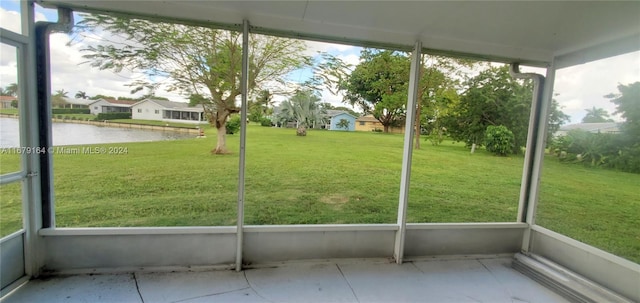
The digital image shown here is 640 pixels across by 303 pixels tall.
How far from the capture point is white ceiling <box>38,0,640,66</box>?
1.80 metres

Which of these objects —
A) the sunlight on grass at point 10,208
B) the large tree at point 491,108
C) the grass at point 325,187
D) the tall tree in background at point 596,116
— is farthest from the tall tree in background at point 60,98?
the tall tree in background at point 596,116

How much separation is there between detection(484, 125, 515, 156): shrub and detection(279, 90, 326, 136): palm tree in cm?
252

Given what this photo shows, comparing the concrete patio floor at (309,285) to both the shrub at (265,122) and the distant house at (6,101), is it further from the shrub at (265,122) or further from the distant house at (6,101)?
the shrub at (265,122)

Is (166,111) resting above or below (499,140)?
above

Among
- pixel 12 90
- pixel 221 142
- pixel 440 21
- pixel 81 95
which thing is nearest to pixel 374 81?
pixel 440 21

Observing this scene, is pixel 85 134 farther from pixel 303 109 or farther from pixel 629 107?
pixel 629 107

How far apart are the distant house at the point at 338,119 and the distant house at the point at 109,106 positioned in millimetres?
2187

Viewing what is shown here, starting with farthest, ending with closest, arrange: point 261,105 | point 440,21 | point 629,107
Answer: point 261,105 → point 629,107 → point 440,21

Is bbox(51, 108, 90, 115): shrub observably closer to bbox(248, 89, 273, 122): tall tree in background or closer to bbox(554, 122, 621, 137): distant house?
bbox(248, 89, 273, 122): tall tree in background

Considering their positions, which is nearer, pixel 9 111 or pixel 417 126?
pixel 9 111

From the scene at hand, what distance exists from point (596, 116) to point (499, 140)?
1.04 meters

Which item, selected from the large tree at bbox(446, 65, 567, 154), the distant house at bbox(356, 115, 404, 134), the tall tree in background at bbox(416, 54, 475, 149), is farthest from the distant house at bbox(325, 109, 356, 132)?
the large tree at bbox(446, 65, 567, 154)

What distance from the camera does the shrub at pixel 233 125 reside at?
9.71 feet

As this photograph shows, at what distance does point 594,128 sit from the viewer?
3.00 m
